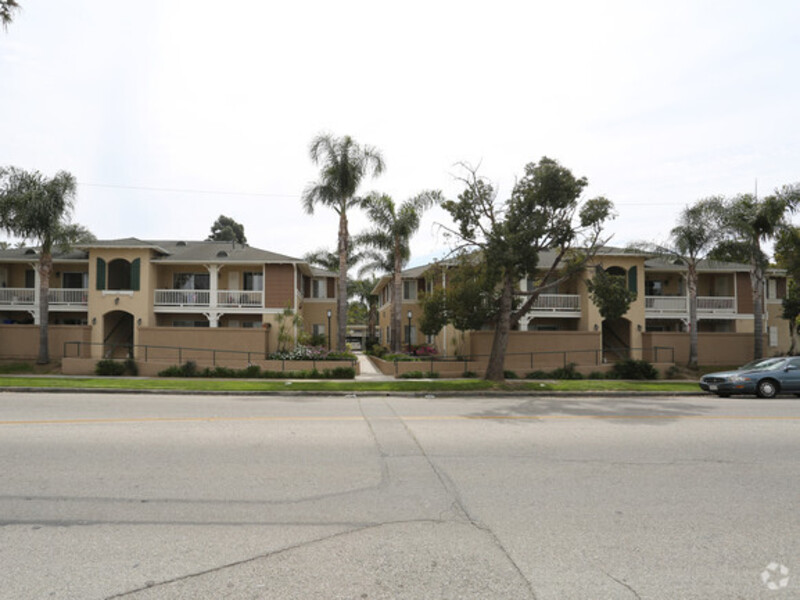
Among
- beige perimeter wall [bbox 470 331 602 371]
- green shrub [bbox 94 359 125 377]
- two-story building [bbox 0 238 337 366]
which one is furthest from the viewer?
beige perimeter wall [bbox 470 331 602 371]

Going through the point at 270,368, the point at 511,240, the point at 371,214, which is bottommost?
the point at 270,368

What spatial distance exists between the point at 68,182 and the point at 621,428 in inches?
1063

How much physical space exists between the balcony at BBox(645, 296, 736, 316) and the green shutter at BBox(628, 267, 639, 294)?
1515 mm

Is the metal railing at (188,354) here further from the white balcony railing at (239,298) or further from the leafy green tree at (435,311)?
the leafy green tree at (435,311)

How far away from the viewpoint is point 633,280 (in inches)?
1233

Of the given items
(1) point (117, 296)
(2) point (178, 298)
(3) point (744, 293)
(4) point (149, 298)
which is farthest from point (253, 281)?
(3) point (744, 293)

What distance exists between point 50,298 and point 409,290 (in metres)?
20.8

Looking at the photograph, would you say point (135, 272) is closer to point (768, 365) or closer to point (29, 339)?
point (29, 339)

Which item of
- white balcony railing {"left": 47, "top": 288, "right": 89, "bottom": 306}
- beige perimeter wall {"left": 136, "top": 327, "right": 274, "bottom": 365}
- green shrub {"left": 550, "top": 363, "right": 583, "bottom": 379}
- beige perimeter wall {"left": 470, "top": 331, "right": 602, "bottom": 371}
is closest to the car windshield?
green shrub {"left": 550, "top": 363, "right": 583, "bottom": 379}

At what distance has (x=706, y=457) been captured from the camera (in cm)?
760

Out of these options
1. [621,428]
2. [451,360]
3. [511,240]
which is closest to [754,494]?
[621,428]

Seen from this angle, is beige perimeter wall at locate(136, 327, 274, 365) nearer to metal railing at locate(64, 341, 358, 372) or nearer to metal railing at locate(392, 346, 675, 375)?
metal railing at locate(64, 341, 358, 372)

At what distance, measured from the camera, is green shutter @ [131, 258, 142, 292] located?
93.6 feet

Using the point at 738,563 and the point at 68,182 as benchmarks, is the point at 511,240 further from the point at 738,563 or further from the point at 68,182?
the point at 68,182
